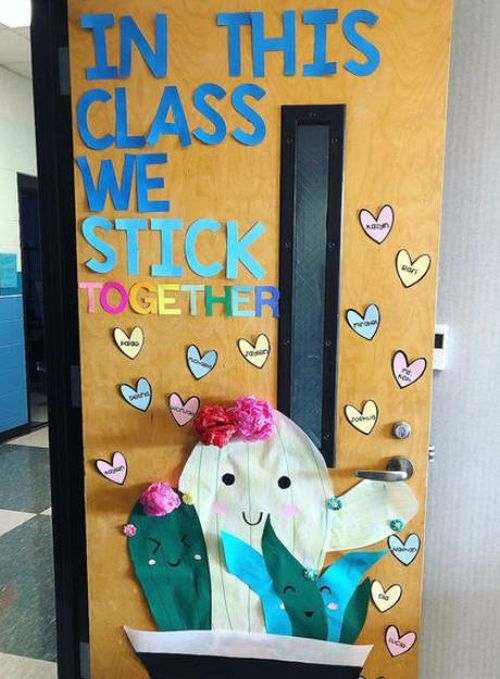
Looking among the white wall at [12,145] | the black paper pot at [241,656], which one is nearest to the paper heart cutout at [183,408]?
the black paper pot at [241,656]

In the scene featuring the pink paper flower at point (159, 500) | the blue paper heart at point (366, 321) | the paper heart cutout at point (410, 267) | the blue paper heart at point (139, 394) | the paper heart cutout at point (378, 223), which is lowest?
the pink paper flower at point (159, 500)

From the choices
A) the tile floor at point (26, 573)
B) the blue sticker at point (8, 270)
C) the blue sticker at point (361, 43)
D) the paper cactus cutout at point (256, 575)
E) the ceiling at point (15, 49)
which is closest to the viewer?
the blue sticker at point (361, 43)

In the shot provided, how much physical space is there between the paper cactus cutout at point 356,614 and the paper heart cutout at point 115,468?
0.70 metres

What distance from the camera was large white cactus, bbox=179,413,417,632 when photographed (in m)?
1.46

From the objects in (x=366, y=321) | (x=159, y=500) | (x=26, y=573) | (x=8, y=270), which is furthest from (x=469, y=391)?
(x=8, y=270)

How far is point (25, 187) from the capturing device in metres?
4.72

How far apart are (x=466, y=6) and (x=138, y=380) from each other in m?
1.27

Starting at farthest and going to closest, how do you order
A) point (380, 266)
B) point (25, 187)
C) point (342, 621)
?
1. point (25, 187)
2. point (342, 621)
3. point (380, 266)

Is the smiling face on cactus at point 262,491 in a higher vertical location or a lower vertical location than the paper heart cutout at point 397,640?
higher

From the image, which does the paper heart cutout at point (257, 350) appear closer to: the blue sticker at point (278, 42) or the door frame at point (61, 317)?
the door frame at point (61, 317)

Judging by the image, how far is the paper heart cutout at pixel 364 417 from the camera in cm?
143

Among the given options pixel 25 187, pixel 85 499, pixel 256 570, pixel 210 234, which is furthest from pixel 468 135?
pixel 25 187

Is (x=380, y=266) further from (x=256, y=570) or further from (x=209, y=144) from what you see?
(x=256, y=570)

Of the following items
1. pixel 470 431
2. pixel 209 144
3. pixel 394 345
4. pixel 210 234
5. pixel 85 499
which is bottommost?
pixel 85 499
